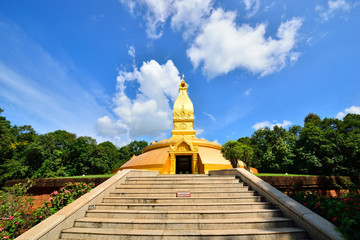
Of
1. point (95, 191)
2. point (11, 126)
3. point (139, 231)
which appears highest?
point (11, 126)

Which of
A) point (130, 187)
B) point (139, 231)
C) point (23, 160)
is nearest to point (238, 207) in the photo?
point (139, 231)

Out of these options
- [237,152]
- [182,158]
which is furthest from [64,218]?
[182,158]

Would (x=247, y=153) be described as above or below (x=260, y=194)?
above

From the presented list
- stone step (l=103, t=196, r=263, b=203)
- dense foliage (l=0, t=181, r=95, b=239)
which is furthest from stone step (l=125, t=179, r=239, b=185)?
dense foliage (l=0, t=181, r=95, b=239)

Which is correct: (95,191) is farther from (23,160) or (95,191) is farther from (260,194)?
(23,160)

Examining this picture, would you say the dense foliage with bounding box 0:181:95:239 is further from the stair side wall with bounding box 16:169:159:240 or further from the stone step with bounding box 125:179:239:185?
the stone step with bounding box 125:179:239:185

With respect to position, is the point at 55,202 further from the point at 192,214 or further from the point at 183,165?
the point at 183,165

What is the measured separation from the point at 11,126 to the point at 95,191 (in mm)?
29116

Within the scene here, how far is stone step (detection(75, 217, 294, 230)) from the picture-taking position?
4.02 meters

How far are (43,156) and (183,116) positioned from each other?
17.2m

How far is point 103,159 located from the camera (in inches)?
1097

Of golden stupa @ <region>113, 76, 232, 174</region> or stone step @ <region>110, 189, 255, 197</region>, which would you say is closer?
stone step @ <region>110, 189, 255, 197</region>

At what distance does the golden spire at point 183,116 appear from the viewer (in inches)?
853

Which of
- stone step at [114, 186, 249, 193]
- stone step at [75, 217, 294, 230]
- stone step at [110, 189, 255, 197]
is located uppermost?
stone step at [114, 186, 249, 193]
